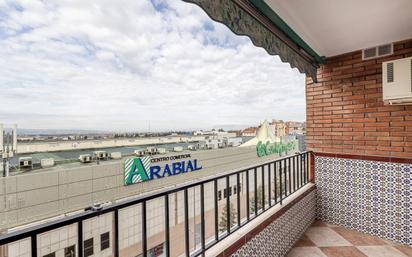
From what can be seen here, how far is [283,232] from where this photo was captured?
1946mm

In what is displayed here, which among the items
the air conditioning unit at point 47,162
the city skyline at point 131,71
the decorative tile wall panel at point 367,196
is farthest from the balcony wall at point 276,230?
the air conditioning unit at point 47,162

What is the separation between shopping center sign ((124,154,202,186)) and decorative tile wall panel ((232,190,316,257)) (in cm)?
475

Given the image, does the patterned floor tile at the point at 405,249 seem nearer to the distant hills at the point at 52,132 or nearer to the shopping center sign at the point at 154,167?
the distant hills at the point at 52,132

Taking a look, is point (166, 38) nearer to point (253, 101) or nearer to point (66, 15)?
point (66, 15)

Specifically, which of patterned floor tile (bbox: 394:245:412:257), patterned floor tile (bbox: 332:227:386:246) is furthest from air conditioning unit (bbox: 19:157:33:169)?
patterned floor tile (bbox: 394:245:412:257)

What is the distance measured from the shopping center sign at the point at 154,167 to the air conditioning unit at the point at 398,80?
18.4ft

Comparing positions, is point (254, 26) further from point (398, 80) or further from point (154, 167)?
point (154, 167)

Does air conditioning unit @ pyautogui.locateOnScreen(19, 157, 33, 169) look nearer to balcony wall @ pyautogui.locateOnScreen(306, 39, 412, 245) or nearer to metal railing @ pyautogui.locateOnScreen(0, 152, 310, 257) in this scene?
metal railing @ pyautogui.locateOnScreen(0, 152, 310, 257)

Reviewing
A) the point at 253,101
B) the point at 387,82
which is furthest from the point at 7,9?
the point at 253,101

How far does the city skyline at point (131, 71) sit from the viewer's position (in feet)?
8.71

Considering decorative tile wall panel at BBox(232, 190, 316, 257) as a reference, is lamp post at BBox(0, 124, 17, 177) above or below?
above

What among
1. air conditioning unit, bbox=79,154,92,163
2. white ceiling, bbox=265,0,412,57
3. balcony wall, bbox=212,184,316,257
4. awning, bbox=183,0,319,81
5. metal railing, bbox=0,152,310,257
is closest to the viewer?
metal railing, bbox=0,152,310,257

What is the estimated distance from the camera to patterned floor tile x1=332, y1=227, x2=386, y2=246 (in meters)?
2.17

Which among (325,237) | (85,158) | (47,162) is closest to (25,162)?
(47,162)
